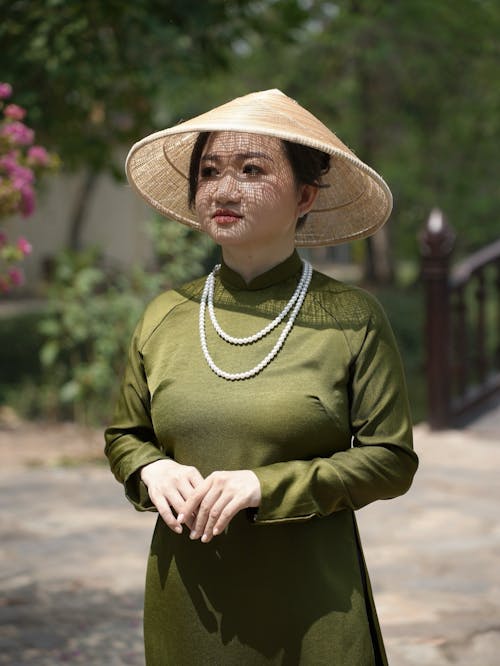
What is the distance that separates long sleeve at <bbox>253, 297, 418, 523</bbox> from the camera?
6.54 feet

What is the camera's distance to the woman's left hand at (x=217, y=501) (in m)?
1.94

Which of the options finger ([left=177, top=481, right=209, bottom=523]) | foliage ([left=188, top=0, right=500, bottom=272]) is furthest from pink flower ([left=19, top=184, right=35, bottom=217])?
foliage ([left=188, top=0, right=500, bottom=272])

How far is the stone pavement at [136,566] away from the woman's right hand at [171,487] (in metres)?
1.88

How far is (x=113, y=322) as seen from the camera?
27.8 feet

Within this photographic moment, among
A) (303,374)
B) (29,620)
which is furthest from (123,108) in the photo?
(303,374)

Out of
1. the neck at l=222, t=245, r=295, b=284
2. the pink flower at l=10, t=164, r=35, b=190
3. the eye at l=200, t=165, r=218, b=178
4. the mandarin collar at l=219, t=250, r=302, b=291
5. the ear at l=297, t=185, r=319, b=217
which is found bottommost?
the pink flower at l=10, t=164, r=35, b=190

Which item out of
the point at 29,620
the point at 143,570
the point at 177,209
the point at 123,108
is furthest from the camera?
the point at 123,108

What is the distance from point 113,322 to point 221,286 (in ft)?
20.8

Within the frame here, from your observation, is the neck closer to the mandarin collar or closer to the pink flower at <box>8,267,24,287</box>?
the mandarin collar

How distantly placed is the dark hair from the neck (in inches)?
5.8

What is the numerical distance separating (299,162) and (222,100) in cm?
1305

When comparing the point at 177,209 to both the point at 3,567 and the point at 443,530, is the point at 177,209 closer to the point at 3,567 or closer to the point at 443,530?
the point at 3,567

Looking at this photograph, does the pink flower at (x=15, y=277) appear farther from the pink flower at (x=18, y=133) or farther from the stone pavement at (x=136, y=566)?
the stone pavement at (x=136, y=566)

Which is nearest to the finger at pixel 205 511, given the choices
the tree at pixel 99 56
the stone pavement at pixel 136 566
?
the stone pavement at pixel 136 566
